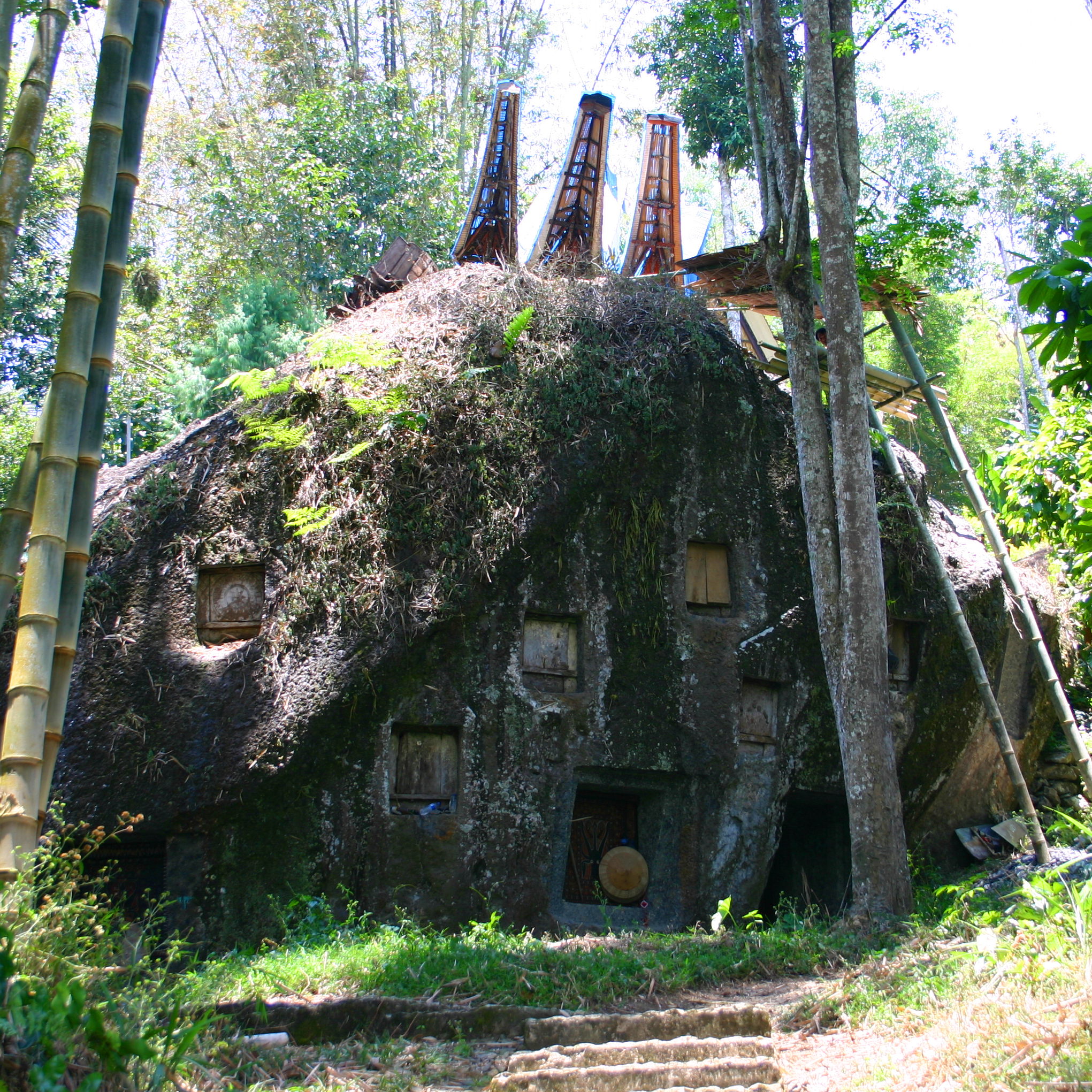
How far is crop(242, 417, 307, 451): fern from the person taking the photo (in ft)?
31.0

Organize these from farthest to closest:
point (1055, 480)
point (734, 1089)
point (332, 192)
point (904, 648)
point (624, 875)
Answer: point (332, 192)
point (904, 648)
point (1055, 480)
point (624, 875)
point (734, 1089)

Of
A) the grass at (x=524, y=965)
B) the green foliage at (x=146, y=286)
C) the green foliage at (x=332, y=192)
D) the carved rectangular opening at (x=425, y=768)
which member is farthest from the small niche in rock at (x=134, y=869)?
the green foliage at (x=146, y=286)

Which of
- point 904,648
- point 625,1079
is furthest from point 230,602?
point 904,648

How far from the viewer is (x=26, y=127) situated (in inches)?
185

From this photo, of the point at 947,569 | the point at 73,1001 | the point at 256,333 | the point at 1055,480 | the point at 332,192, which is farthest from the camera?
the point at 332,192

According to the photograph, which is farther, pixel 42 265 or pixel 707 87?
pixel 707 87

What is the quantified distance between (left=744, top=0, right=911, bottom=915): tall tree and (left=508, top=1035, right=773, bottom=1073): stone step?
345 centimetres

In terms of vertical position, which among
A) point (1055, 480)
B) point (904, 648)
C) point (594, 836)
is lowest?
point (594, 836)

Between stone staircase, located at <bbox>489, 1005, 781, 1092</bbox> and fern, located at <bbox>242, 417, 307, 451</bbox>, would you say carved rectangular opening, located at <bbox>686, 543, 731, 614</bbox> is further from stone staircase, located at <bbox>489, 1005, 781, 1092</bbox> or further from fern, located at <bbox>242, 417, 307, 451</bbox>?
stone staircase, located at <bbox>489, 1005, 781, 1092</bbox>

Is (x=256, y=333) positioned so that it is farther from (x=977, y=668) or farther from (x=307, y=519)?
(x=977, y=668)

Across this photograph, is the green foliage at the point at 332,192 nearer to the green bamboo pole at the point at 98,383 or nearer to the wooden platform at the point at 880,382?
the wooden platform at the point at 880,382

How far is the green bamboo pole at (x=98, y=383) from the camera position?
4727 mm

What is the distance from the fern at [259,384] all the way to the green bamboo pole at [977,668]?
5632 mm

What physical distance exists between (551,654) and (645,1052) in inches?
205
